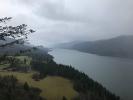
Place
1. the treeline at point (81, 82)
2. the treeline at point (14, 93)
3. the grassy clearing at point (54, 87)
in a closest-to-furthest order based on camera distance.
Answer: the treeline at point (14, 93), the grassy clearing at point (54, 87), the treeline at point (81, 82)

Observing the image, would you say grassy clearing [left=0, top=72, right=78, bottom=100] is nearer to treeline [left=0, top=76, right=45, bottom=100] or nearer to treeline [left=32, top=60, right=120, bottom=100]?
treeline [left=32, top=60, right=120, bottom=100]

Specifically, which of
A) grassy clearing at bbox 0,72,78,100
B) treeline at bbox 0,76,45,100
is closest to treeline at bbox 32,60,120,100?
grassy clearing at bbox 0,72,78,100

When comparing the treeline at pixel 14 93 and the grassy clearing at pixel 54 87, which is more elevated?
the treeline at pixel 14 93

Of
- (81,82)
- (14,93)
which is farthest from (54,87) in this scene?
(14,93)

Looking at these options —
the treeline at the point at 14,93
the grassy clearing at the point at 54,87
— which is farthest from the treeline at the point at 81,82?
the treeline at the point at 14,93

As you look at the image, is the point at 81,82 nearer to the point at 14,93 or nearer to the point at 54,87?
the point at 54,87

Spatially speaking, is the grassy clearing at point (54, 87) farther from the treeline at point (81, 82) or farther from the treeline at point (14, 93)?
the treeline at point (14, 93)

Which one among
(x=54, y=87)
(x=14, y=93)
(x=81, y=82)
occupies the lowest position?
(x=54, y=87)

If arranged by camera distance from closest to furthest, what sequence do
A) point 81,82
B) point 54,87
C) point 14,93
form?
point 14,93 → point 54,87 → point 81,82
